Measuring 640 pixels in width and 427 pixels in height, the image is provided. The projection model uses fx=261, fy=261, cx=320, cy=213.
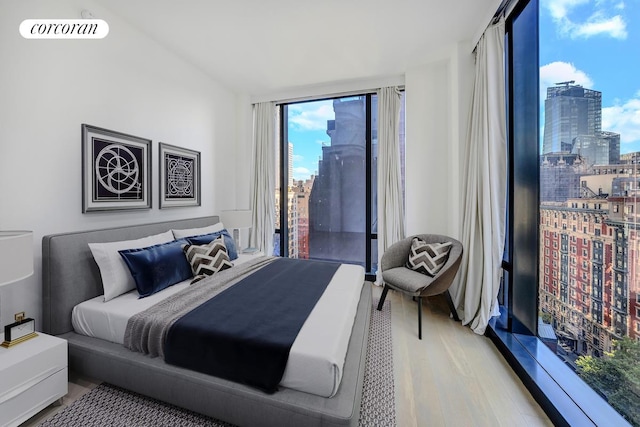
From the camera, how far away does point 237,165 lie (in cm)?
424

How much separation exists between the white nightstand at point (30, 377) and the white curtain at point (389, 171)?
3.21 meters

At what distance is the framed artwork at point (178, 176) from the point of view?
2.89 meters

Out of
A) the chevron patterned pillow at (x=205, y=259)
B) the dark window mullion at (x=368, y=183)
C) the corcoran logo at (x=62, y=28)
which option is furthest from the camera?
the dark window mullion at (x=368, y=183)

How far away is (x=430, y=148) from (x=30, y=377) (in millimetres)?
3951

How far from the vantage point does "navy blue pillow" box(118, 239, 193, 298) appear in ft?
6.67

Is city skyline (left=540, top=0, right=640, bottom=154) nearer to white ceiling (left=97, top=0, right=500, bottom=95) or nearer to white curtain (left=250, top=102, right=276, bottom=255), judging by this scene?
white ceiling (left=97, top=0, right=500, bottom=95)

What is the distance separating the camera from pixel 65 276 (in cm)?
189

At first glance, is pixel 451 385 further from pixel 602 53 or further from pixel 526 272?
pixel 602 53

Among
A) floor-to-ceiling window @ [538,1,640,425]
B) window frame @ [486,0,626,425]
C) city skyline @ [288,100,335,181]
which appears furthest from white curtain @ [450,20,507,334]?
city skyline @ [288,100,335,181]

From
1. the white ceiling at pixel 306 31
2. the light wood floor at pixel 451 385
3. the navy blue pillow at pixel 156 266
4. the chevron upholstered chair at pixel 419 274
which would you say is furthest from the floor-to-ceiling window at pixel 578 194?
the navy blue pillow at pixel 156 266

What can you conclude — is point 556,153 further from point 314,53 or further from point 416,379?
point 314,53

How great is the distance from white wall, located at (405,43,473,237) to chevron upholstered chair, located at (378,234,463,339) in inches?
15.2

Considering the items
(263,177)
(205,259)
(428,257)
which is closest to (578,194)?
(428,257)

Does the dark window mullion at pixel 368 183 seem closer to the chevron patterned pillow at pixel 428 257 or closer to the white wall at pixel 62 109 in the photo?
the chevron patterned pillow at pixel 428 257
